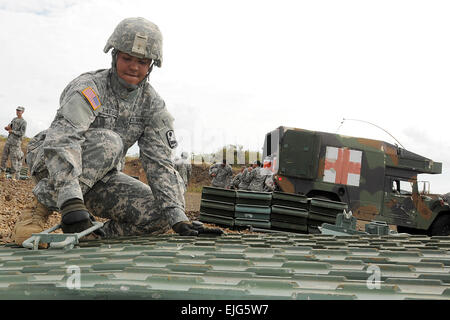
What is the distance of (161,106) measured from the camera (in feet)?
10.7

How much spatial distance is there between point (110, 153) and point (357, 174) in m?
7.21

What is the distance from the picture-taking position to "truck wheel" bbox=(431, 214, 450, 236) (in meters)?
9.80

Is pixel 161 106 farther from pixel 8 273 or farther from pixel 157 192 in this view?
pixel 8 273

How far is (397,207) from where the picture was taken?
31.8 feet

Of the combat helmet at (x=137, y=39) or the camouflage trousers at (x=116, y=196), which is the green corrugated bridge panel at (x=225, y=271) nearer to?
the camouflage trousers at (x=116, y=196)

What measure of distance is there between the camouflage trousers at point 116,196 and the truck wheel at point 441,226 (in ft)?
26.3

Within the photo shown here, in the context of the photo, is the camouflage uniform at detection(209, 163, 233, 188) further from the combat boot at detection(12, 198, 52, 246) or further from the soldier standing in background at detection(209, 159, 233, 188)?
the combat boot at detection(12, 198, 52, 246)

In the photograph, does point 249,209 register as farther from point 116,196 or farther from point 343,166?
point 116,196

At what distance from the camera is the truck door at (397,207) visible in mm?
9602

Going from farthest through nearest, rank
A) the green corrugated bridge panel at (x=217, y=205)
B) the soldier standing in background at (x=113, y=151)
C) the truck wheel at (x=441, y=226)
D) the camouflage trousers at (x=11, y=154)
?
the camouflage trousers at (x=11, y=154), the truck wheel at (x=441, y=226), the green corrugated bridge panel at (x=217, y=205), the soldier standing in background at (x=113, y=151)

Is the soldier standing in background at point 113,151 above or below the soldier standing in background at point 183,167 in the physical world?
above

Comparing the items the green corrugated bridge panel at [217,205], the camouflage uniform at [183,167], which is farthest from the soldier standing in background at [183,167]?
the green corrugated bridge panel at [217,205]

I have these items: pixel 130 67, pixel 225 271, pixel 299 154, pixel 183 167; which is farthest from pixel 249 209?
pixel 183 167

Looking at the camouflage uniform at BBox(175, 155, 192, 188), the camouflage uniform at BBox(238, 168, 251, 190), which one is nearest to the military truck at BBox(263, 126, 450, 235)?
the camouflage uniform at BBox(238, 168, 251, 190)
